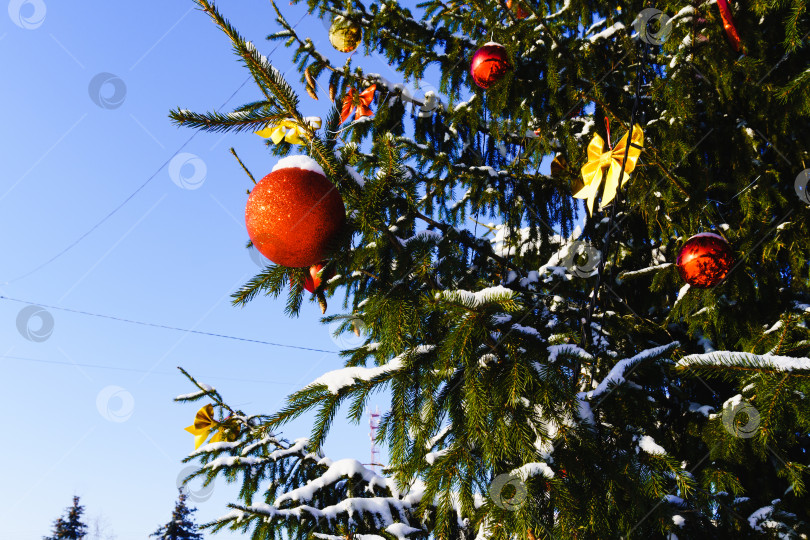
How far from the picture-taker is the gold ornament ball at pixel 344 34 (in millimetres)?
3881

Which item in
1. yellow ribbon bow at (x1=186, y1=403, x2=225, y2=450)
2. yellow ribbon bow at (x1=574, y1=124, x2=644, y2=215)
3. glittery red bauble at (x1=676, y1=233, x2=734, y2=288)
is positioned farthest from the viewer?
yellow ribbon bow at (x1=186, y1=403, x2=225, y2=450)

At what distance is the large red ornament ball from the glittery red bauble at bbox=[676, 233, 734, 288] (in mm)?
1702

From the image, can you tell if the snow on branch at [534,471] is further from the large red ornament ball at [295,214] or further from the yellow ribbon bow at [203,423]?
the yellow ribbon bow at [203,423]

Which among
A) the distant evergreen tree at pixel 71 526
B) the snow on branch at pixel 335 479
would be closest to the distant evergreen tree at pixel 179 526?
the distant evergreen tree at pixel 71 526

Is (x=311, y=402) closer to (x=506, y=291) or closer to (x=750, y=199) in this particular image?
(x=506, y=291)

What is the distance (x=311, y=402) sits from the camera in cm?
155

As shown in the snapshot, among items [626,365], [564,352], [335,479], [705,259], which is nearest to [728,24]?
[705,259]

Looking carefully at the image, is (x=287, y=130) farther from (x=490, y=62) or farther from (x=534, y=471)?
(x=490, y=62)

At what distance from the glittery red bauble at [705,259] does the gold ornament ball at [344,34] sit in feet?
9.22

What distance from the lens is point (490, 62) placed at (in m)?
Result: 3.03

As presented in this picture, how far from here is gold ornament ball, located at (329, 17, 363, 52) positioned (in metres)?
3.88

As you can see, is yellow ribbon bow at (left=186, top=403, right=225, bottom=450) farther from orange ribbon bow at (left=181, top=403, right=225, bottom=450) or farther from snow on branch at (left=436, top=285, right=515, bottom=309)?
snow on branch at (left=436, top=285, right=515, bottom=309)

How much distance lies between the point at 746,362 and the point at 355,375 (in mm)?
1128

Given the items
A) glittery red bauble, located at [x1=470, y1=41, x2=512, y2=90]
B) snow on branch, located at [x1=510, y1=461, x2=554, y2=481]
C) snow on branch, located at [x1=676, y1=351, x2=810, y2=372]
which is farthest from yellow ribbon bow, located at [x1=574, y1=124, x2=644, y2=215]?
snow on branch, located at [x1=510, y1=461, x2=554, y2=481]
